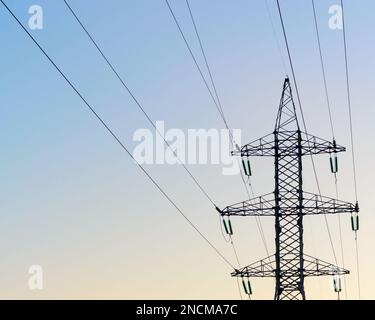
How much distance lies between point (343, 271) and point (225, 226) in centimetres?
626

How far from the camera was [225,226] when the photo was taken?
3866cm

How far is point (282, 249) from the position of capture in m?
36.8
